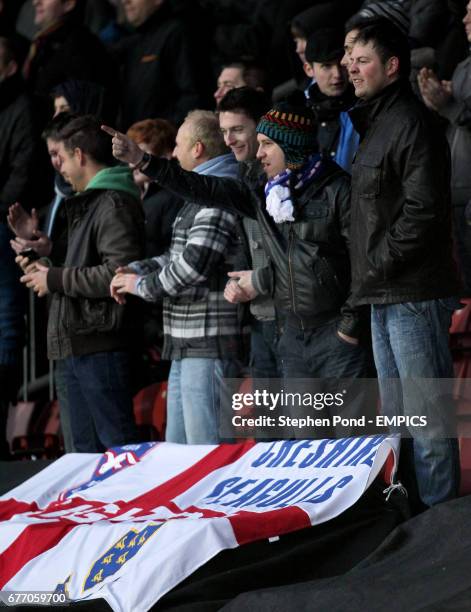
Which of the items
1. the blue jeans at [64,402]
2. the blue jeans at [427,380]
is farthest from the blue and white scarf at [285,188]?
the blue jeans at [64,402]

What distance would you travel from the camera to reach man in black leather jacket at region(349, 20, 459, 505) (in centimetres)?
516

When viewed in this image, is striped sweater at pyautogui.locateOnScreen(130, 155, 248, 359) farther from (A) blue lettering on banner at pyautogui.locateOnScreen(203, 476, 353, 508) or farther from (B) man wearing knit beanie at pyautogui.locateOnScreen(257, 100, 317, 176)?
(A) blue lettering on banner at pyautogui.locateOnScreen(203, 476, 353, 508)

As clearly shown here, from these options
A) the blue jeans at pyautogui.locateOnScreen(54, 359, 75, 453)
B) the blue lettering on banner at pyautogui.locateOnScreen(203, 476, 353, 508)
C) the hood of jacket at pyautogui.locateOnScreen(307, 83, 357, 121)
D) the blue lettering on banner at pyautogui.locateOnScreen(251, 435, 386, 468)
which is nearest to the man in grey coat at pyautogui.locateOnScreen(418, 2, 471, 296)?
the hood of jacket at pyautogui.locateOnScreen(307, 83, 357, 121)

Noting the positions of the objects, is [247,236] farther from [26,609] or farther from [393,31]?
[26,609]

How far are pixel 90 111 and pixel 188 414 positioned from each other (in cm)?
284

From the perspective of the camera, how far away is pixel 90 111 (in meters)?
8.50

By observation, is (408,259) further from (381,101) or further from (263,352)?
(263,352)

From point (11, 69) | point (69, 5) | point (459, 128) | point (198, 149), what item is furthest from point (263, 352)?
point (69, 5)

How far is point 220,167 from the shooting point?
261 inches

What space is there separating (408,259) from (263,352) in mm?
1428

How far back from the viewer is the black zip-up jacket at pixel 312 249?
5809mm

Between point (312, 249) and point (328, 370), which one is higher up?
point (312, 249)

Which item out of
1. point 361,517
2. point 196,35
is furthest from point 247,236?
point 196,35

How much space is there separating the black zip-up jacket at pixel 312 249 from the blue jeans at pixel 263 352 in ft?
1.12
